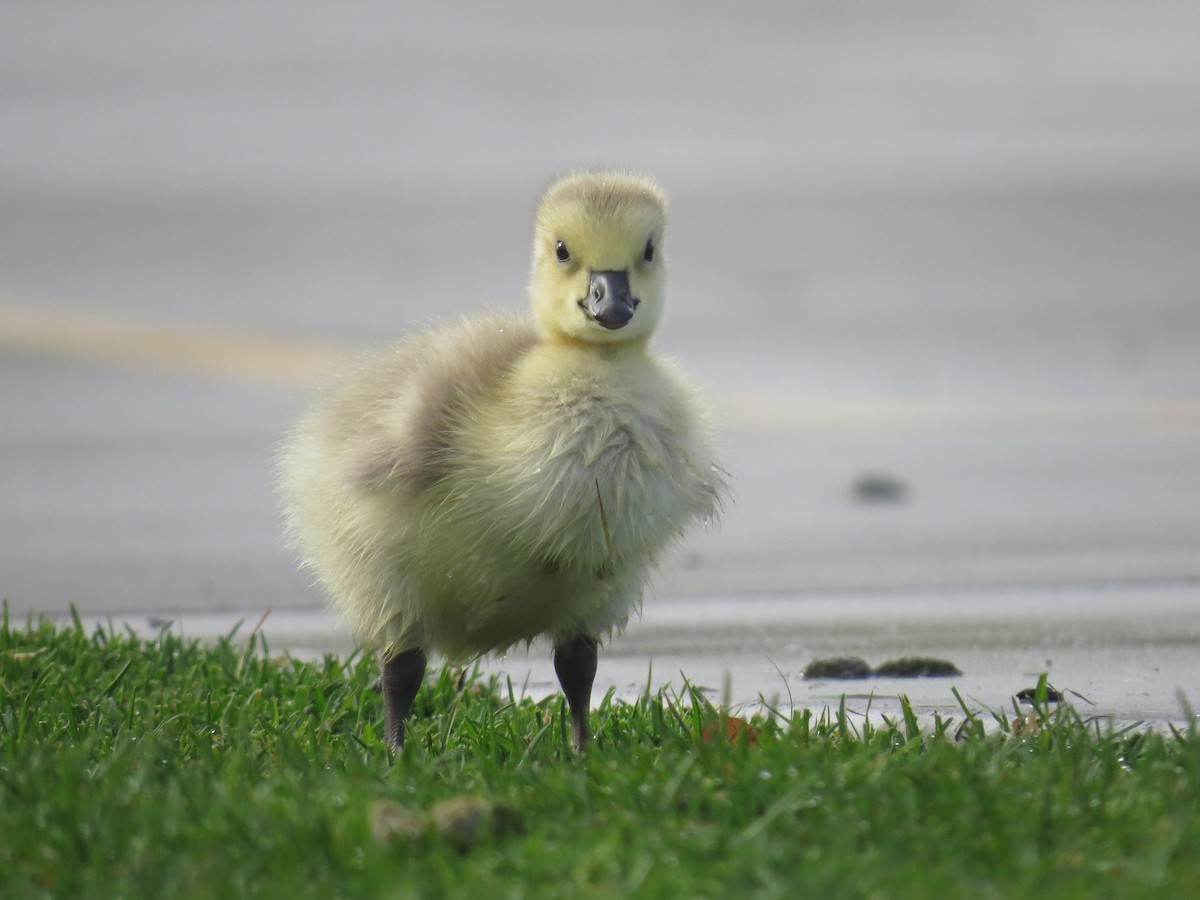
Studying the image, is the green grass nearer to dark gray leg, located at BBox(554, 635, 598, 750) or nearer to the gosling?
dark gray leg, located at BBox(554, 635, 598, 750)

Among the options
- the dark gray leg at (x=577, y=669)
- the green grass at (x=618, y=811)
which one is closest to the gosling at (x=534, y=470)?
the dark gray leg at (x=577, y=669)

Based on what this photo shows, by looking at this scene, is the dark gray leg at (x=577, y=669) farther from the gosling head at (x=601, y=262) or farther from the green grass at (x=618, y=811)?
the gosling head at (x=601, y=262)

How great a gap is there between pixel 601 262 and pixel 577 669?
81 centimetres

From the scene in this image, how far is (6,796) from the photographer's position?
8.73ft

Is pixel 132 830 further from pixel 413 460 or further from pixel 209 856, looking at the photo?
pixel 413 460

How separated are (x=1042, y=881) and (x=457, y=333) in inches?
72.5

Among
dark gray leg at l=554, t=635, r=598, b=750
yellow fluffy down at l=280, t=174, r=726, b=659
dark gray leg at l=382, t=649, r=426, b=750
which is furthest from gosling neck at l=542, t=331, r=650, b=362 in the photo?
dark gray leg at l=382, t=649, r=426, b=750

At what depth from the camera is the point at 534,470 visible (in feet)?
10.4

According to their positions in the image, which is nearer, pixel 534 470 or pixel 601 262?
pixel 534 470

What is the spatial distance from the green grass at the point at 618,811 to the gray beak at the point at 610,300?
0.74 m

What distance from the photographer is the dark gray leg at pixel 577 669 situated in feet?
11.0

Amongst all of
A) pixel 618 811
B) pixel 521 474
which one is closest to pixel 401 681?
pixel 521 474

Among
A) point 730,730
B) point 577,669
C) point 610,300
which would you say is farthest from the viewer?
point 577,669

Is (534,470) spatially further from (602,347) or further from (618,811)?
(618,811)
